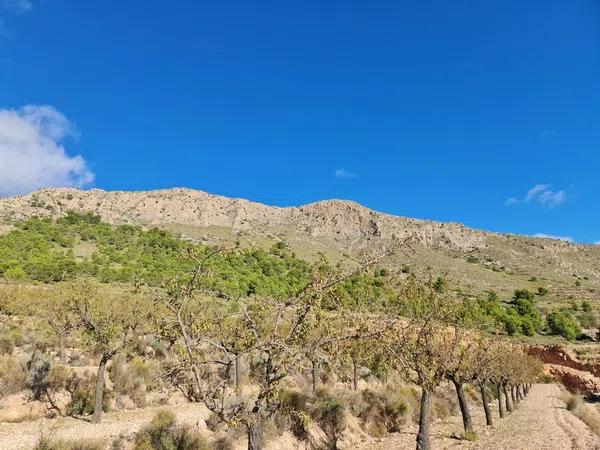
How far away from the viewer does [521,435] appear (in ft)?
81.9

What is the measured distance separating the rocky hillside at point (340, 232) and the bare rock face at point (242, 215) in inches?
9.3

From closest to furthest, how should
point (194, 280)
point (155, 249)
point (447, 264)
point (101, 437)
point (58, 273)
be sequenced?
1. point (194, 280)
2. point (101, 437)
3. point (58, 273)
4. point (155, 249)
5. point (447, 264)

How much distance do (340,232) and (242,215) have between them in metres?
28.5

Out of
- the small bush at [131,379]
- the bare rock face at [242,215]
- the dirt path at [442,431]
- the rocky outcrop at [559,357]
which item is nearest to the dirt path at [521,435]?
the dirt path at [442,431]

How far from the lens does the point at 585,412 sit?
1358 inches

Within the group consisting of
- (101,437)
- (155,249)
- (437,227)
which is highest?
(437,227)

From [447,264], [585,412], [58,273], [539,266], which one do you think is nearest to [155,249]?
[58,273]

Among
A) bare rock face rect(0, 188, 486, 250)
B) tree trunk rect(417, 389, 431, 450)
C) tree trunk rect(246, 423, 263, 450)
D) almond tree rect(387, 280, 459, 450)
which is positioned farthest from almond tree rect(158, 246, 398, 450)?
bare rock face rect(0, 188, 486, 250)

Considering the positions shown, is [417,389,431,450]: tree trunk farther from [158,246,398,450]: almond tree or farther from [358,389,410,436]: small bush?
[158,246,398,450]: almond tree

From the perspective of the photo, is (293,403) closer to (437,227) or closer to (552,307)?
(552,307)

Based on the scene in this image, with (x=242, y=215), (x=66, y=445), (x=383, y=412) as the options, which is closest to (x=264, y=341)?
(x=66, y=445)

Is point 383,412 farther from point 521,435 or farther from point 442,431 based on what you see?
point 521,435

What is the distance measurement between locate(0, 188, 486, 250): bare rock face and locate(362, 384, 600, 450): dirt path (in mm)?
80141

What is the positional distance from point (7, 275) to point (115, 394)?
41067 millimetres
